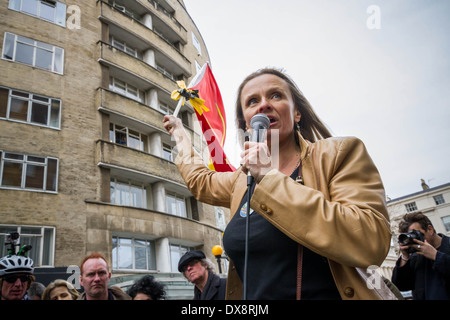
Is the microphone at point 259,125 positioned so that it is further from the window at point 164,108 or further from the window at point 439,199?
the window at point 439,199

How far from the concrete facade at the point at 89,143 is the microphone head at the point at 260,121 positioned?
1267cm

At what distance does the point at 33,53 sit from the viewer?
48.8ft

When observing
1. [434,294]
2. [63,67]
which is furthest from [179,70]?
[434,294]

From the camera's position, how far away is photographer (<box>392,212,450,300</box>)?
3.30m

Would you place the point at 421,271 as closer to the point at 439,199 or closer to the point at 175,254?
the point at 175,254

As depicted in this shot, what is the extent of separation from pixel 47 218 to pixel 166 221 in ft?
18.5

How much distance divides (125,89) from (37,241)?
10.5m

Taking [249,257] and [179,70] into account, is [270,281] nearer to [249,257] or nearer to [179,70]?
[249,257]

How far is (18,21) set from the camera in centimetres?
1498

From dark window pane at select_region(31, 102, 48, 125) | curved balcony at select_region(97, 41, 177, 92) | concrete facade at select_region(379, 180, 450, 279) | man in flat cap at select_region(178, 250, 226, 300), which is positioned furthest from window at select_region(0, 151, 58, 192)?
concrete facade at select_region(379, 180, 450, 279)

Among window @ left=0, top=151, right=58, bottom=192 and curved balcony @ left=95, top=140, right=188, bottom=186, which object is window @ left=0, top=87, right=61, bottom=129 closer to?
window @ left=0, top=151, right=58, bottom=192

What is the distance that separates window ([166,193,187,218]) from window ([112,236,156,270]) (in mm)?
2806

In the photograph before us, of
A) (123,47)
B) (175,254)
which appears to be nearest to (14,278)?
(175,254)
